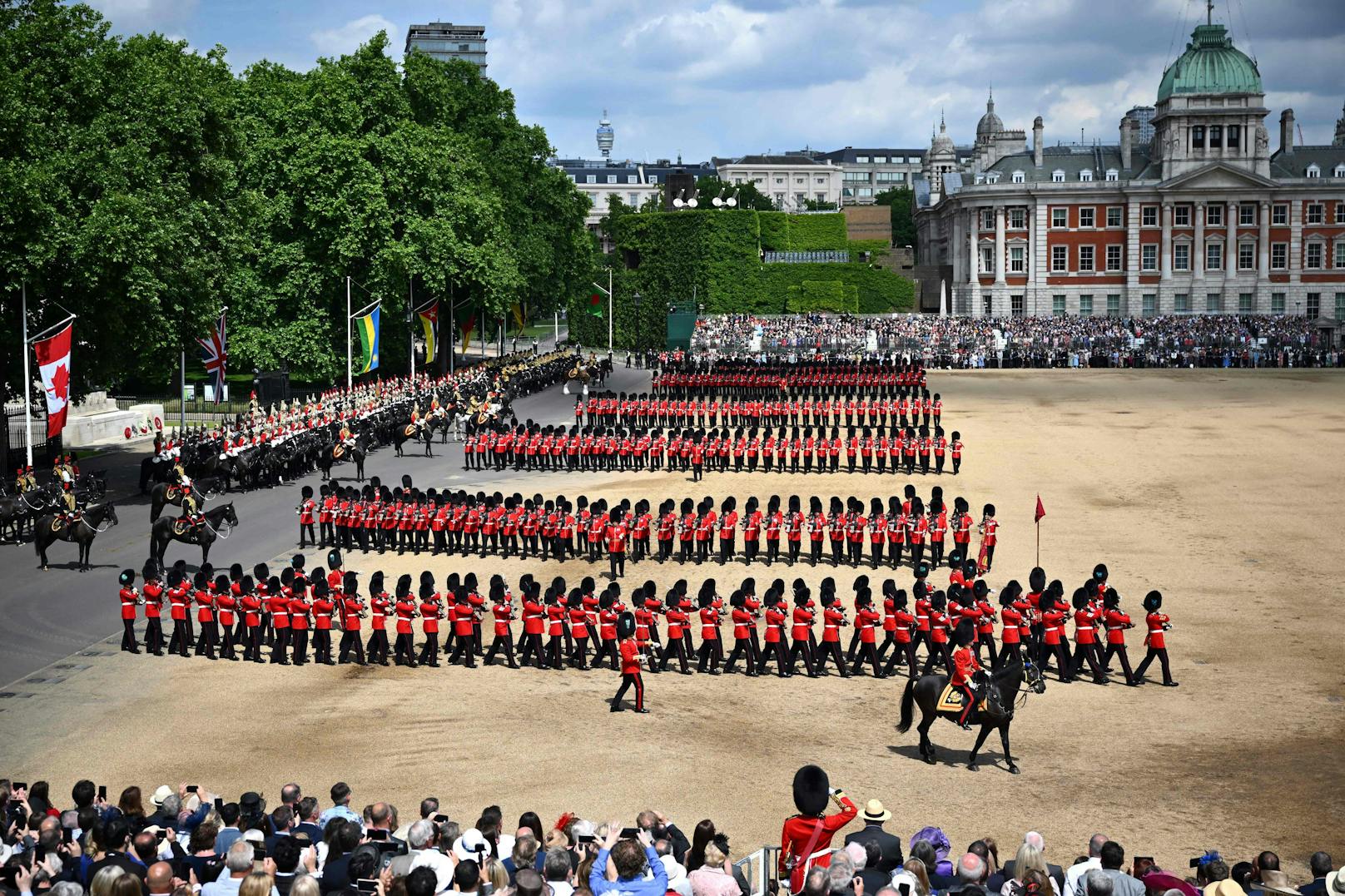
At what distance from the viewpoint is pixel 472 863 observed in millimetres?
7906

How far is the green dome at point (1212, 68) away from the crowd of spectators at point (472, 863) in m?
76.3

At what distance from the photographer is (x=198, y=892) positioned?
320 inches

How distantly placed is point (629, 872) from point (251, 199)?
94.3 ft

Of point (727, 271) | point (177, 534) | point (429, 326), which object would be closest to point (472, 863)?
point (177, 534)

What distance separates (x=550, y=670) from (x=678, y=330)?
164 feet

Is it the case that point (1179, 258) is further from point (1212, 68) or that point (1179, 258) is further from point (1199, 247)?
point (1212, 68)

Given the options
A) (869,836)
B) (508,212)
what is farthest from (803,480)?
(508,212)

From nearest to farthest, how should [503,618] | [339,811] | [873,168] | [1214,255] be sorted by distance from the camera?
[339,811], [503,618], [1214,255], [873,168]

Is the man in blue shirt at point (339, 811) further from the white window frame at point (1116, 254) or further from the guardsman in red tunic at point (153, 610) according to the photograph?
the white window frame at point (1116, 254)

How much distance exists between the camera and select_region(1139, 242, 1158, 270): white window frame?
78.9m

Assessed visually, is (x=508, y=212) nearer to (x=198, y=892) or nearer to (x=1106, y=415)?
(x=1106, y=415)

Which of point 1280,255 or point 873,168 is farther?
point 873,168

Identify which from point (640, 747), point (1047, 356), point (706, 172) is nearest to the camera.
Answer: point (640, 747)

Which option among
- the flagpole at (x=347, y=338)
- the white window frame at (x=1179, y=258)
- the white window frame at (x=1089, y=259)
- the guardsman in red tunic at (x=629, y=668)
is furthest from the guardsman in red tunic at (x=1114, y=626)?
the white window frame at (x=1179, y=258)
